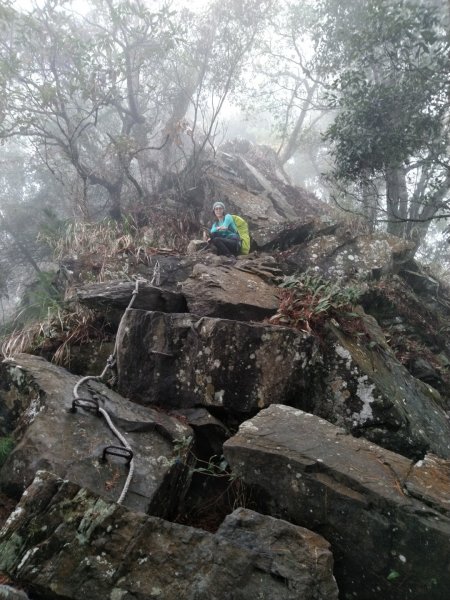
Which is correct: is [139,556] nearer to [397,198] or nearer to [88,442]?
[88,442]

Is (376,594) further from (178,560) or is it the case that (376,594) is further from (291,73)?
(291,73)

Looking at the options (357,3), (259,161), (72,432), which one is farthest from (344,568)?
(259,161)

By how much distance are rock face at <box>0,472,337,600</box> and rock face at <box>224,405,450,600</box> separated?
326 mm

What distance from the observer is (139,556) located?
84.7 inches

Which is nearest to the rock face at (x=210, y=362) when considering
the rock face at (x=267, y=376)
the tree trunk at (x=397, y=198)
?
the rock face at (x=267, y=376)

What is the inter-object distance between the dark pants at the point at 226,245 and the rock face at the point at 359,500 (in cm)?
557

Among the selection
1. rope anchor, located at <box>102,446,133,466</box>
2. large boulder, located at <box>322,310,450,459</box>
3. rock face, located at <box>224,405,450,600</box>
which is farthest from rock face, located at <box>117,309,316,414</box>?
rope anchor, located at <box>102,446,133,466</box>

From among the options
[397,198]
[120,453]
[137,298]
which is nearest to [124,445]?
[120,453]

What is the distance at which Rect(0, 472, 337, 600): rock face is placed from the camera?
203 centimetres

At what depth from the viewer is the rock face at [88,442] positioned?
3.20 metres

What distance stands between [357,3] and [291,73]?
8155 millimetres

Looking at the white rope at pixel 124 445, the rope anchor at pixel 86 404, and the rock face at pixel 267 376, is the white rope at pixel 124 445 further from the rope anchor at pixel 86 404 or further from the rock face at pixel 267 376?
the rock face at pixel 267 376

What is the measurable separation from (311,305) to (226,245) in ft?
12.5

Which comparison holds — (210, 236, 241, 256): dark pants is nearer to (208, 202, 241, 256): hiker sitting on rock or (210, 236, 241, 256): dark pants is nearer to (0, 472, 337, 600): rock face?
(208, 202, 241, 256): hiker sitting on rock
